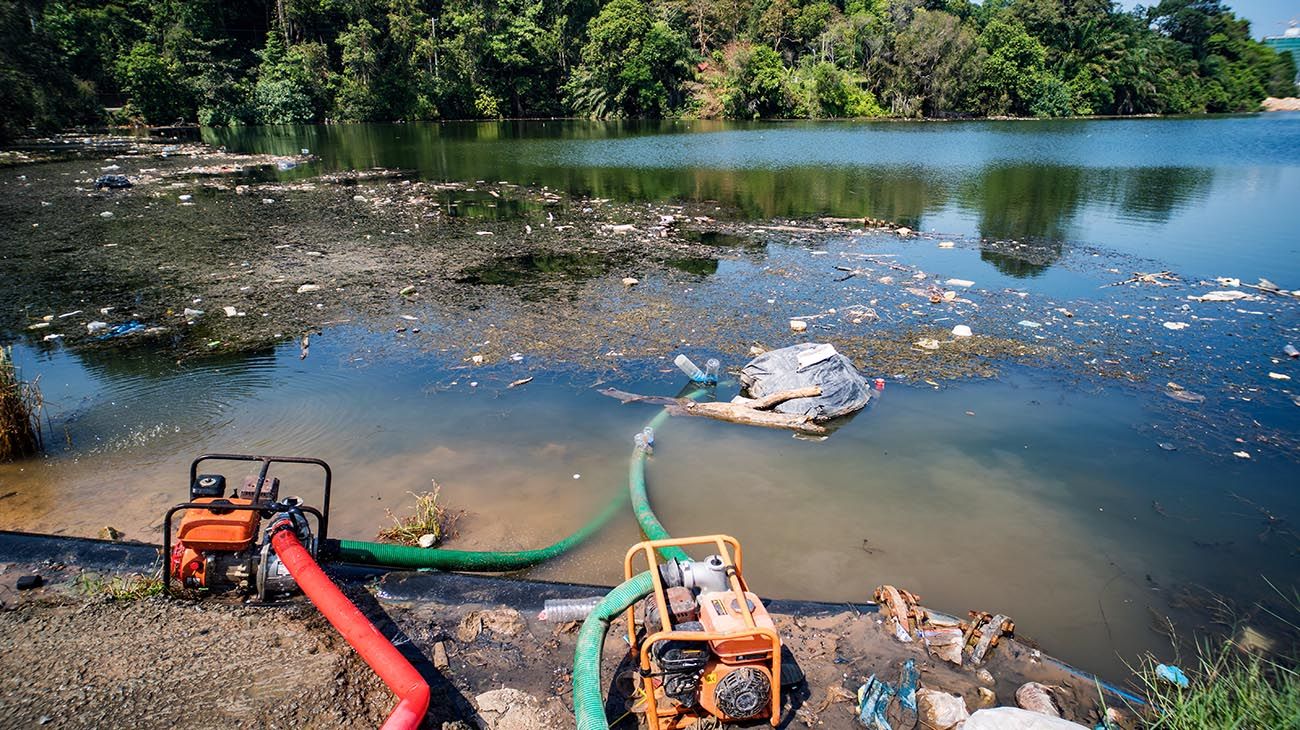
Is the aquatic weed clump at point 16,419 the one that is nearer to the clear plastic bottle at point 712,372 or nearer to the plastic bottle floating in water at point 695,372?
the plastic bottle floating in water at point 695,372

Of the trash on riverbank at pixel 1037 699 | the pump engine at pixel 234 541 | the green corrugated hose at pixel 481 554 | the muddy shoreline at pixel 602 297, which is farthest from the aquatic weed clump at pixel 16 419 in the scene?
the trash on riverbank at pixel 1037 699

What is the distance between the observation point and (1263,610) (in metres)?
3.74

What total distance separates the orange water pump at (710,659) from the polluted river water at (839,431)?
1352mm

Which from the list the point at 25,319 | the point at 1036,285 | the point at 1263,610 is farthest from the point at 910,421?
the point at 25,319

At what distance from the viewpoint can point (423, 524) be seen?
419 cm

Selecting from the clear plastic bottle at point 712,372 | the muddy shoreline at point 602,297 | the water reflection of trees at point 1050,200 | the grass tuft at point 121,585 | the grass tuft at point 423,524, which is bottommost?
the grass tuft at point 423,524

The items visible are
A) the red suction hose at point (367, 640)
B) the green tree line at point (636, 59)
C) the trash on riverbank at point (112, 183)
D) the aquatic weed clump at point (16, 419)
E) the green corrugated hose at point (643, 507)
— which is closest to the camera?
the red suction hose at point (367, 640)

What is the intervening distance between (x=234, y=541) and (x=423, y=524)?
120cm

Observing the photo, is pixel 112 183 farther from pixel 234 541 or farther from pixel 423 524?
pixel 234 541

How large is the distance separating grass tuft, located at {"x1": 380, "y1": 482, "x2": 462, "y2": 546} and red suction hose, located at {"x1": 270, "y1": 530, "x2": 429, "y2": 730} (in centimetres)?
117

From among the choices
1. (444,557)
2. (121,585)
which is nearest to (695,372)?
(444,557)

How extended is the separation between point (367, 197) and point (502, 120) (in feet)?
111

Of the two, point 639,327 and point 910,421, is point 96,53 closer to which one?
point 639,327

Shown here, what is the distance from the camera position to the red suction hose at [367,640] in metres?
2.32
